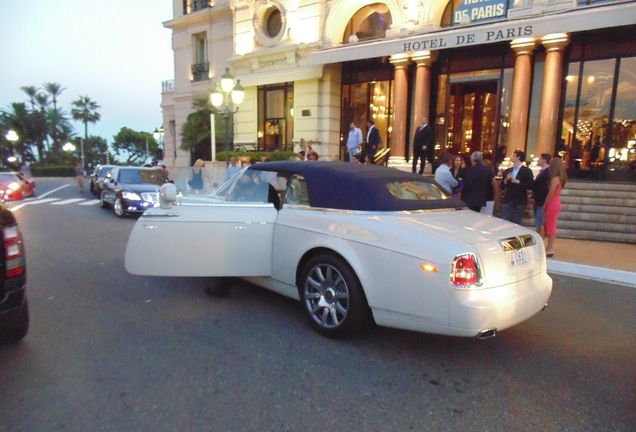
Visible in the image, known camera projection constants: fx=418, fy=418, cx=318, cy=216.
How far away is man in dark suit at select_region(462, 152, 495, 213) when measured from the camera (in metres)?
7.54

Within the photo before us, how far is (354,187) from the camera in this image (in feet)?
13.2

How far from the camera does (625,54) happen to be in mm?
11945

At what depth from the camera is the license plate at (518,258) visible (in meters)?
3.35

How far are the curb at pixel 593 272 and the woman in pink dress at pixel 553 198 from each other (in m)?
0.58

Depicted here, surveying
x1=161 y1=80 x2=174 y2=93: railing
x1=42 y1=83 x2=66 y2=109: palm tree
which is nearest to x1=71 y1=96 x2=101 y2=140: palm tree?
x1=42 y1=83 x2=66 y2=109: palm tree

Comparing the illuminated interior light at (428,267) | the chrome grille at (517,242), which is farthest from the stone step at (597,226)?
the illuminated interior light at (428,267)

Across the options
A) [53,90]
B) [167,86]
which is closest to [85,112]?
[53,90]

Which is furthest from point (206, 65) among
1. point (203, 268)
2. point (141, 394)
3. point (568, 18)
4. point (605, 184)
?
point (141, 394)

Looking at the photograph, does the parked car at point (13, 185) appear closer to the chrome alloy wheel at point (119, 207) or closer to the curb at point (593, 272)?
the chrome alloy wheel at point (119, 207)

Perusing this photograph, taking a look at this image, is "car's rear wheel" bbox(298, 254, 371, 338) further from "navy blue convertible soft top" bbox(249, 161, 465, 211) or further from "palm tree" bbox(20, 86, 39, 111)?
"palm tree" bbox(20, 86, 39, 111)

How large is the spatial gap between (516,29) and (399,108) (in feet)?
14.4

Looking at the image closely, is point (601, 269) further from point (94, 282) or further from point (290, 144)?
point (290, 144)

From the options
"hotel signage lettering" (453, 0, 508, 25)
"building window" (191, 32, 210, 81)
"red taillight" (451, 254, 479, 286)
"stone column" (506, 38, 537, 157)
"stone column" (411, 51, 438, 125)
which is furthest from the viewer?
"building window" (191, 32, 210, 81)

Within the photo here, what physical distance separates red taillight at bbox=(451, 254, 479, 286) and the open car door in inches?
77.5
